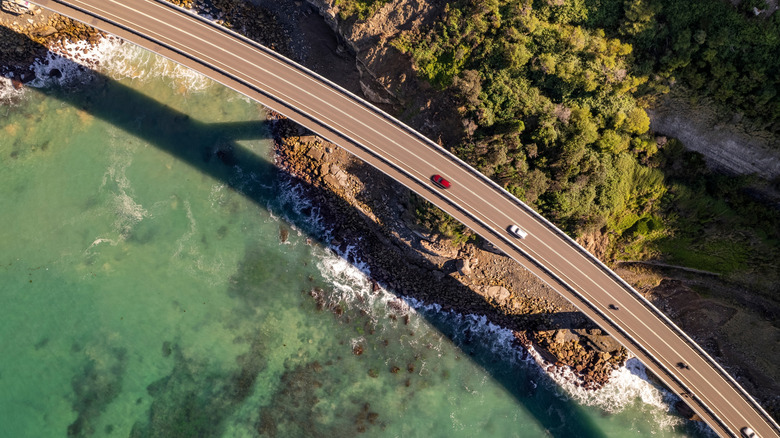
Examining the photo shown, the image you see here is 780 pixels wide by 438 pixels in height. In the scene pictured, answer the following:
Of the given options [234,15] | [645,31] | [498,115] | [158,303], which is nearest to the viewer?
[645,31]

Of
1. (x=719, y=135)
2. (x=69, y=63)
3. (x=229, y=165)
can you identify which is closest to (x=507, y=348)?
(x=719, y=135)

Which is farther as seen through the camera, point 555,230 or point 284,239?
point 284,239

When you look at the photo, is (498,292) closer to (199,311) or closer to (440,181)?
(440,181)

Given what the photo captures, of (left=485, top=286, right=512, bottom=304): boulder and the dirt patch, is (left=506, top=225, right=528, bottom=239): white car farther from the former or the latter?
the dirt patch

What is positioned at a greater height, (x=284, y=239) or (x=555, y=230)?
(x=555, y=230)

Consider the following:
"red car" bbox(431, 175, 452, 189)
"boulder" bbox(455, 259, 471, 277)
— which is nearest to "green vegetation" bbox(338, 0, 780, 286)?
"red car" bbox(431, 175, 452, 189)

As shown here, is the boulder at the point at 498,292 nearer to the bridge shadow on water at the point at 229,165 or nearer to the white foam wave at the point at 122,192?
the bridge shadow on water at the point at 229,165

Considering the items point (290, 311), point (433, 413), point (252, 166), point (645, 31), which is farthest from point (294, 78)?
point (433, 413)

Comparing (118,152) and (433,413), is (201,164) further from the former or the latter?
(433,413)
